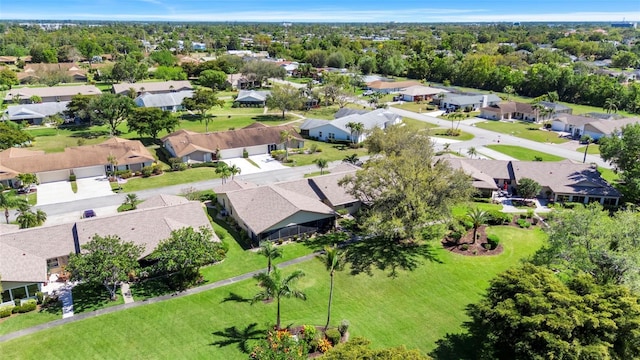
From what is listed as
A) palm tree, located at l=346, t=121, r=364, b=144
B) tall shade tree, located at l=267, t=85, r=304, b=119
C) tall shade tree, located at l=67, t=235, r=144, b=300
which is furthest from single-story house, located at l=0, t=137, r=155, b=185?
tall shade tree, located at l=267, t=85, r=304, b=119

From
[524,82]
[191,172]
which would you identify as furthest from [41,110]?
[524,82]

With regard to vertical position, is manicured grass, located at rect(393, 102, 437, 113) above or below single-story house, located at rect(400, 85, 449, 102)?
below

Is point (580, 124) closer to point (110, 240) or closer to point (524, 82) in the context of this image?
point (524, 82)

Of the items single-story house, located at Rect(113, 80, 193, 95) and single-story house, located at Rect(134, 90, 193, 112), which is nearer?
single-story house, located at Rect(134, 90, 193, 112)

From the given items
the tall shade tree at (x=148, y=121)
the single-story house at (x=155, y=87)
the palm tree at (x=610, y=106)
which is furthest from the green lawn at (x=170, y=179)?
the palm tree at (x=610, y=106)

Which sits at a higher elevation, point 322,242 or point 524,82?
point 524,82

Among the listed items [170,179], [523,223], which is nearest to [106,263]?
[170,179]

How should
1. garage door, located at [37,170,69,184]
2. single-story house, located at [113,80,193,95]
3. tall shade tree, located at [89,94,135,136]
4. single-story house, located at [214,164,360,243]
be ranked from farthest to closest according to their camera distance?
single-story house, located at [113,80,193,95] < tall shade tree, located at [89,94,135,136] < garage door, located at [37,170,69,184] < single-story house, located at [214,164,360,243]

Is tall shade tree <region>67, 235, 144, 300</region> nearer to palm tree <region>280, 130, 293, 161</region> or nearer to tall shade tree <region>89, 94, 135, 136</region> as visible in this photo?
palm tree <region>280, 130, 293, 161</region>
